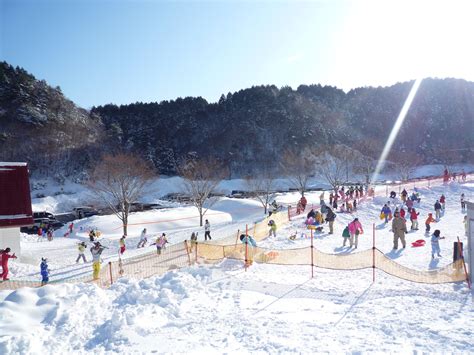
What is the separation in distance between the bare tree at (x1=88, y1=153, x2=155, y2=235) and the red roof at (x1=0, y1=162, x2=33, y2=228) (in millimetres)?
8484

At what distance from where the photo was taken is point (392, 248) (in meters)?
17.1

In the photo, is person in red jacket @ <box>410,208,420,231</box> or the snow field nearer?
the snow field

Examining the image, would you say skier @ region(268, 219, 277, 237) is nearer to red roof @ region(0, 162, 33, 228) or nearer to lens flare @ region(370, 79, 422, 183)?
red roof @ region(0, 162, 33, 228)

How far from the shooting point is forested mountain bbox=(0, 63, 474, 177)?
6944 centimetres

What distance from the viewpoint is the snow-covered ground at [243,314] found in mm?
7684

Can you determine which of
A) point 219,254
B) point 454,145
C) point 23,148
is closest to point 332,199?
point 219,254

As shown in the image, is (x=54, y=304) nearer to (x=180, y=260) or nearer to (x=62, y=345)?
(x=62, y=345)

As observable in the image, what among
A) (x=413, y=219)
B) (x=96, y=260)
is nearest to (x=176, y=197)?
(x=413, y=219)

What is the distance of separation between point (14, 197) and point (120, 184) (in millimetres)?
11733

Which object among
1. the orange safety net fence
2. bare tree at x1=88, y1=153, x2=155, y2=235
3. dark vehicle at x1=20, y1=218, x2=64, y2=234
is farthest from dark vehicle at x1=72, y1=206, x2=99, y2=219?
the orange safety net fence

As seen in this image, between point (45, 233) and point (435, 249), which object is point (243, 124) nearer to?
point (45, 233)

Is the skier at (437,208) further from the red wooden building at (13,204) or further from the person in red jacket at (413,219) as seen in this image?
the red wooden building at (13,204)

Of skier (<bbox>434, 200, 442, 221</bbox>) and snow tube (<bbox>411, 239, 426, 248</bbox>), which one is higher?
skier (<bbox>434, 200, 442, 221</bbox>)

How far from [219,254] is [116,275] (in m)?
3.90
